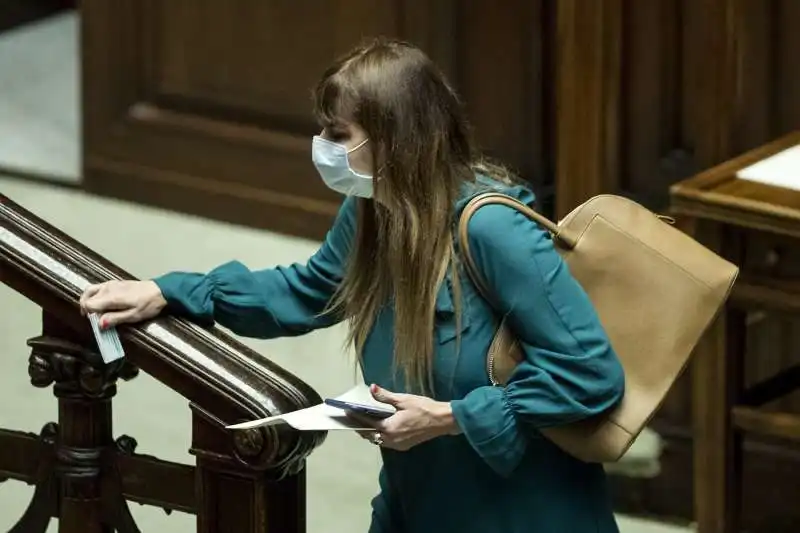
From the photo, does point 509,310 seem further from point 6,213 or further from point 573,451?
point 6,213

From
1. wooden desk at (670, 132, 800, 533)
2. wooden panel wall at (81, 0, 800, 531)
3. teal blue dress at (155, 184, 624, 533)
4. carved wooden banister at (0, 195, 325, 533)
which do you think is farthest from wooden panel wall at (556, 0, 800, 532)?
carved wooden banister at (0, 195, 325, 533)

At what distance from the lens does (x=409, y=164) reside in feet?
8.14

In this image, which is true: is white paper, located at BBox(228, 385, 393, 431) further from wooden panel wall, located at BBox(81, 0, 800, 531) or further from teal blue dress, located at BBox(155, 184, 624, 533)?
wooden panel wall, located at BBox(81, 0, 800, 531)

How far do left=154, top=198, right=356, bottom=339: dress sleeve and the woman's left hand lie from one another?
330 millimetres

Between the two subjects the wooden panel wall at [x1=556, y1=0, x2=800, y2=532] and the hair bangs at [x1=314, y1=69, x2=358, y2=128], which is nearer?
the hair bangs at [x1=314, y1=69, x2=358, y2=128]

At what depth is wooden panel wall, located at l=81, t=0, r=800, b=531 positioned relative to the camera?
4223 mm

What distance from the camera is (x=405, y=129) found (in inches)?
97.7

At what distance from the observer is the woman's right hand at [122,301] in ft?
7.49

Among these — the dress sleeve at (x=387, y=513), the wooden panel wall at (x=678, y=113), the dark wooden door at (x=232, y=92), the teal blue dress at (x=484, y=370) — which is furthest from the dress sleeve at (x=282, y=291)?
the dark wooden door at (x=232, y=92)

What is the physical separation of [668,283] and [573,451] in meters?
0.27

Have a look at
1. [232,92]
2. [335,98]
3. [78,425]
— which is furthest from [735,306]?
[232,92]

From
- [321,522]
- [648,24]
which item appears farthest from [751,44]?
[321,522]

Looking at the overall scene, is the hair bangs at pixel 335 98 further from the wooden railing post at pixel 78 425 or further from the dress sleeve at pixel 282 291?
the wooden railing post at pixel 78 425

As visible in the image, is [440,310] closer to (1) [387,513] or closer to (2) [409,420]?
(2) [409,420]
